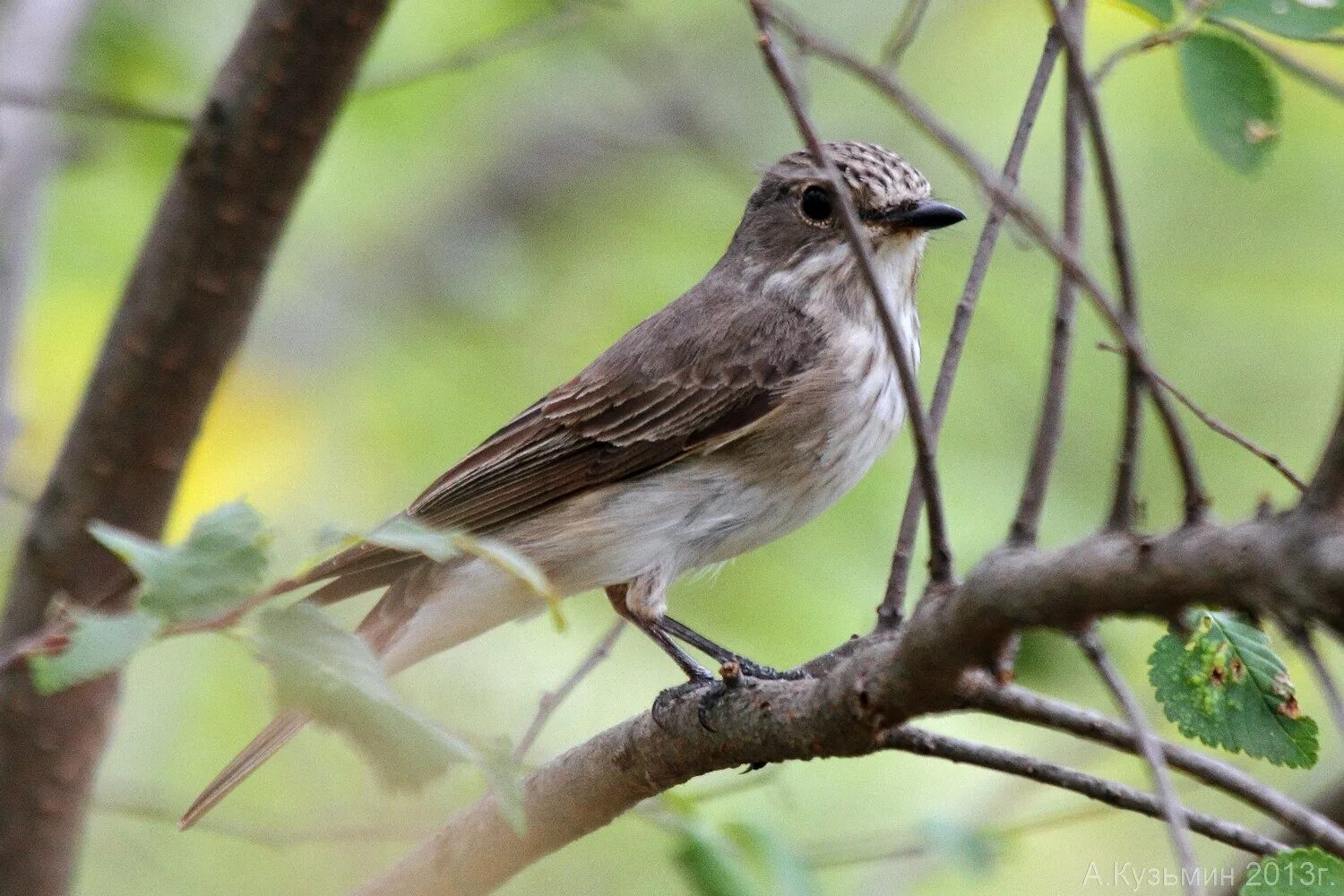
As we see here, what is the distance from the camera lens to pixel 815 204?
457 cm

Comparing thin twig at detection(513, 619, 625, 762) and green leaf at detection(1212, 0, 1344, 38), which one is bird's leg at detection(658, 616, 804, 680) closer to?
thin twig at detection(513, 619, 625, 762)

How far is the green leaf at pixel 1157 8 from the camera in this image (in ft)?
8.26

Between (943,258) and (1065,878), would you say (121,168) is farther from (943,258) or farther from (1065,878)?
(1065,878)

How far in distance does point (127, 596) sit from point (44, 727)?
1.20 feet

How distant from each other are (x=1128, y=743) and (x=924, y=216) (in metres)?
2.29

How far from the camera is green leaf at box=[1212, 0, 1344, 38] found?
2.46 m

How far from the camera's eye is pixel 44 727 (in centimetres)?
378

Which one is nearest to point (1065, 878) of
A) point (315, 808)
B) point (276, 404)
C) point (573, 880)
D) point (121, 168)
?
point (573, 880)

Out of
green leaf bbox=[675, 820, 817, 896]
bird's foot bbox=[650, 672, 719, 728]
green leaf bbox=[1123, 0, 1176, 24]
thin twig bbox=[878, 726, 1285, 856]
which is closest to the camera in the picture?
thin twig bbox=[878, 726, 1285, 856]

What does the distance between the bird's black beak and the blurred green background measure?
3.19 feet

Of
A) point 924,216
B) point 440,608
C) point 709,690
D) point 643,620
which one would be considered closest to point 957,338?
point 709,690

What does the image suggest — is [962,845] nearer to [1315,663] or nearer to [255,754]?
[255,754]

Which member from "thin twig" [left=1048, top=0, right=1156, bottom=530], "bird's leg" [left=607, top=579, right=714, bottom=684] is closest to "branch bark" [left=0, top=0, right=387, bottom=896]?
"bird's leg" [left=607, top=579, right=714, bottom=684]

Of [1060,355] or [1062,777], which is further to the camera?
[1062,777]
